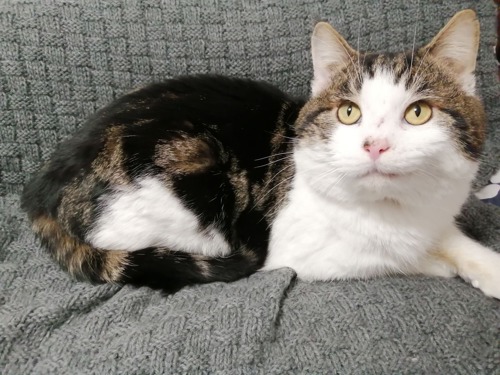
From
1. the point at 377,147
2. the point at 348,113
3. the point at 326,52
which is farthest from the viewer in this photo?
the point at 326,52

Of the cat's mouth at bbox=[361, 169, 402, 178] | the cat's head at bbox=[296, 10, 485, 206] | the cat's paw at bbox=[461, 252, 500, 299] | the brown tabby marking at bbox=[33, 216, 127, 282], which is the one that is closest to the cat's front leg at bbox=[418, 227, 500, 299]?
the cat's paw at bbox=[461, 252, 500, 299]

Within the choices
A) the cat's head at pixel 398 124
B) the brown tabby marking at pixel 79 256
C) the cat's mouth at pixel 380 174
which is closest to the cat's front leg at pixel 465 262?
the cat's head at pixel 398 124

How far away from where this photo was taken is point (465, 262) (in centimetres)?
107

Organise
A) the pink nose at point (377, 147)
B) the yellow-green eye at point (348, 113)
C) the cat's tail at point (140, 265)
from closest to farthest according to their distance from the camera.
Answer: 1. the pink nose at point (377, 147)
2. the yellow-green eye at point (348, 113)
3. the cat's tail at point (140, 265)

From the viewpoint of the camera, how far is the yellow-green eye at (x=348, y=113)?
97 cm

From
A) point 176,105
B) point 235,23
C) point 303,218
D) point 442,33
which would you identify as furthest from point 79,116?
point 442,33

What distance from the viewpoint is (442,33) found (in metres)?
0.98

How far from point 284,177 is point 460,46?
1.66 feet

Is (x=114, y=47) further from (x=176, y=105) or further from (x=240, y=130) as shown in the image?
(x=240, y=130)

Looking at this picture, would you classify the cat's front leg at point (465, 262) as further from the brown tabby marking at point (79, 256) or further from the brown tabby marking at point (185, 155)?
the brown tabby marking at point (79, 256)

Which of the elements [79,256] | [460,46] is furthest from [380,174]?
[79,256]

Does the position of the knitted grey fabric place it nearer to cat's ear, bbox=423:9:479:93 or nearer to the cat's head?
the cat's head

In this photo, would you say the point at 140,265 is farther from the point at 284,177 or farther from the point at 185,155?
the point at 284,177

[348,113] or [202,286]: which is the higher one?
[348,113]
